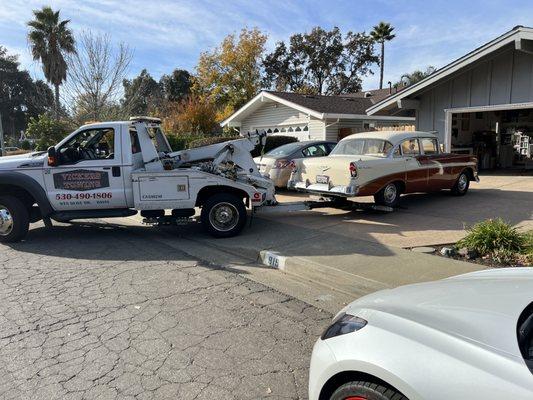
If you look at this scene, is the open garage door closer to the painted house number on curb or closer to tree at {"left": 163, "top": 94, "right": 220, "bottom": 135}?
the painted house number on curb

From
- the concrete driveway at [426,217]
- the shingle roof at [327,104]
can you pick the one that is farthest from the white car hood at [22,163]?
the shingle roof at [327,104]

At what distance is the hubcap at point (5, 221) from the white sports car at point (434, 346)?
285 inches

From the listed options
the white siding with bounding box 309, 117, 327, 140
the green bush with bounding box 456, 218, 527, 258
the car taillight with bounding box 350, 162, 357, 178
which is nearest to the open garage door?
the white siding with bounding box 309, 117, 327, 140

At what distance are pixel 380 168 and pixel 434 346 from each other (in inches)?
289

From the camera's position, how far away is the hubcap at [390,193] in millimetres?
9391

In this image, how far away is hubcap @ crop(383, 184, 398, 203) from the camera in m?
9.39

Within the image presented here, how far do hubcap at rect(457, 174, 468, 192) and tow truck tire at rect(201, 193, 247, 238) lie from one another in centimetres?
654

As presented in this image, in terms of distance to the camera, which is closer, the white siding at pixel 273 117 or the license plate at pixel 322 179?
the license plate at pixel 322 179

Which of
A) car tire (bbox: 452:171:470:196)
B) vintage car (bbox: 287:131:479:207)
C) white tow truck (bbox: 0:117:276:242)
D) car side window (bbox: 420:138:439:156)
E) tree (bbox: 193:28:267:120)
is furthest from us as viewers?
tree (bbox: 193:28:267:120)

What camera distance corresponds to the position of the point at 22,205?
788 cm

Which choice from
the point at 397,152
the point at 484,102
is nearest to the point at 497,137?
the point at 484,102

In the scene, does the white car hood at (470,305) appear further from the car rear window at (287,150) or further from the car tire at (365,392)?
the car rear window at (287,150)

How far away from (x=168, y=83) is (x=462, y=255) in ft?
177

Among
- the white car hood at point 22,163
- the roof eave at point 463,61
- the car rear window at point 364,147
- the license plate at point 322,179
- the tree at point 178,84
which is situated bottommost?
the license plate at point 322,179
